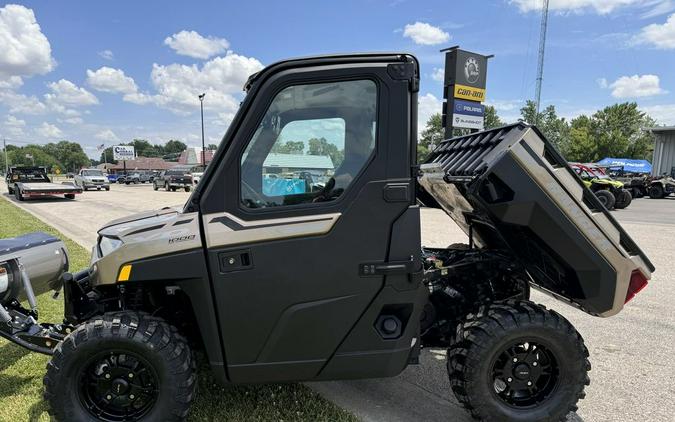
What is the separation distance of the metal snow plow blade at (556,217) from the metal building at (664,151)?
4956 centimetres

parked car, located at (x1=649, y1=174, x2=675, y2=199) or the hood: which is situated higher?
the hood

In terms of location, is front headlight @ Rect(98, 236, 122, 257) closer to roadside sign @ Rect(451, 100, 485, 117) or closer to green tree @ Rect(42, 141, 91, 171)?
roadside sign @ Rect(451, 100, 485, 117)

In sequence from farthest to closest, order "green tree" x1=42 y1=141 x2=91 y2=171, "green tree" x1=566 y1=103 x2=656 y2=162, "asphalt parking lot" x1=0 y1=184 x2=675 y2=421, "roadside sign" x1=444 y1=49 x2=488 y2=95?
"green tree" x1=42 y1=141 x2=91 y2=171 → "green tree" x1=566 y1=103 x2=656 y2=162 → "roadside sign" x1=444 y1=49 x2=488 y2=95 → "asphalt parking lot" x1=0 y1=184 x2=675 y2=421

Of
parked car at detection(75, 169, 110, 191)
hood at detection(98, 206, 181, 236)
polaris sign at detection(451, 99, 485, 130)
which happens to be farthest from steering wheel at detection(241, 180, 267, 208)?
parked car at detection(75, 169, 110, 191)

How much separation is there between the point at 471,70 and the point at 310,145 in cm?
1933

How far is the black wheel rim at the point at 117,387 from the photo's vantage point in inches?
105

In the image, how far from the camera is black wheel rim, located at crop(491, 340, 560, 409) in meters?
2.89

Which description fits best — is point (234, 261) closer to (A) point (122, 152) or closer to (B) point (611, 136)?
(B) point (611, 136)

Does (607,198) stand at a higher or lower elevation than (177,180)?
higher

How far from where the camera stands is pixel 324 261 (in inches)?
99.1

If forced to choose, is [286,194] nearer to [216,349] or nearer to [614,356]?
[216,349]

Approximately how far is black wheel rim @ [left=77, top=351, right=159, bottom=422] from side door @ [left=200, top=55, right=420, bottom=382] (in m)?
0.58

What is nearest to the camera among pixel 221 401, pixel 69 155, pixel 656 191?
pixel 221 401

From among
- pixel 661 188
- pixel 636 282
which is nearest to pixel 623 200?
pixel 661 188
